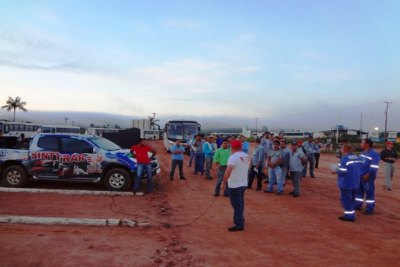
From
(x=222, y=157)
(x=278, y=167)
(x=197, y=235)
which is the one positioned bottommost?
(x=197, y=235)

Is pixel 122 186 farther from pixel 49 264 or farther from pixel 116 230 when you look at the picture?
pixel 49 264

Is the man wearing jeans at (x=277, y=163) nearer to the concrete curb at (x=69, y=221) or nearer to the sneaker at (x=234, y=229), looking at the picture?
the sneaker at (x=234, y=229)

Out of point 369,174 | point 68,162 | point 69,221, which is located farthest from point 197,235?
point 68,162

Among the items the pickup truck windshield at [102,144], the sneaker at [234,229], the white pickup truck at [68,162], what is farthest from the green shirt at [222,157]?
the sneaker at [234,229]

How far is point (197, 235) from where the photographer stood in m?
6.96

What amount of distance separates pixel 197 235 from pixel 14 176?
23.7 feet

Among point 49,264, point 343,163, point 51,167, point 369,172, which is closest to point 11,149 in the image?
point 51,167

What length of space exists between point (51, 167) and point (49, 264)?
639 centimetres

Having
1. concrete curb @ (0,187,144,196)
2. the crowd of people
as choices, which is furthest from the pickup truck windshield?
concrete curb @ (0,187,144,196)

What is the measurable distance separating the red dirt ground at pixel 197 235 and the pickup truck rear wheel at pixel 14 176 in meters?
0.85

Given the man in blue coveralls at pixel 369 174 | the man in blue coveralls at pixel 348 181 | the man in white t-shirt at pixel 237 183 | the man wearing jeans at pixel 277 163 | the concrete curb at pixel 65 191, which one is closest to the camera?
the man in white t-shirt at pixel 237 183

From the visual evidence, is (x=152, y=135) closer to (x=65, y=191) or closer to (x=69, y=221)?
(x=65, y=191)

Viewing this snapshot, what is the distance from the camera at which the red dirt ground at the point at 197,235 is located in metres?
5.68

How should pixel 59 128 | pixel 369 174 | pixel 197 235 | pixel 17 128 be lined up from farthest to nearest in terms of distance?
pixel 59 128
pixel 17 128
pixel 369 174
pixel 197 235
